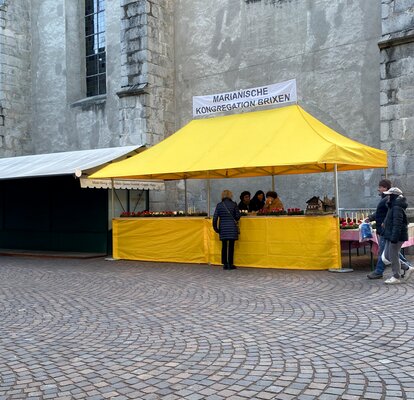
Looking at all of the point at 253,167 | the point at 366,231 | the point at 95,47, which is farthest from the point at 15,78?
the point at 366,231

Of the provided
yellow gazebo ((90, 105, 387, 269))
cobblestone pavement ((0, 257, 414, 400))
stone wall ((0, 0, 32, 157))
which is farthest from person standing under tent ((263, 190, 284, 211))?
stone wall ((0, 0, 32, 157))

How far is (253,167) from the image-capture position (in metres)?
11.0

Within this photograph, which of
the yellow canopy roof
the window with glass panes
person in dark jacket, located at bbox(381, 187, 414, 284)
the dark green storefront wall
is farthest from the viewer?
the window with glass panes

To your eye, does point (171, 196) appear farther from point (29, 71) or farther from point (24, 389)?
point (24, 389)

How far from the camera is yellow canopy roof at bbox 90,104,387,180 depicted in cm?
1034

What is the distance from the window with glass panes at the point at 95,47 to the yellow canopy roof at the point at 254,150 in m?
9.18

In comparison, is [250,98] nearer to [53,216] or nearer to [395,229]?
[395,229]

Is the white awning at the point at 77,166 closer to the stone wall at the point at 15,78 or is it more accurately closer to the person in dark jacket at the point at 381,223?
the stone wall at the point at 15,78

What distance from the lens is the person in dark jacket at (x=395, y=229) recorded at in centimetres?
859

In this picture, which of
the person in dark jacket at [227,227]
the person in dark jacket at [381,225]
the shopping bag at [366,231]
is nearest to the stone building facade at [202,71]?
the shopping bag at [366,231]

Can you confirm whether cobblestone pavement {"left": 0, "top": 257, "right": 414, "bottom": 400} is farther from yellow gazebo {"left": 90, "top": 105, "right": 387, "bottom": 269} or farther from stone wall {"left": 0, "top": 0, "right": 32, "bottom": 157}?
stone wall {"left": 0, "top": 0, "right": 32, "bottom": 157}

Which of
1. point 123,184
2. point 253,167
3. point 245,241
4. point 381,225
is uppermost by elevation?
point 253,167

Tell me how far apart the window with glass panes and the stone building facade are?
0.30 metres

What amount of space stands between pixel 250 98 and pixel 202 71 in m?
5.50
